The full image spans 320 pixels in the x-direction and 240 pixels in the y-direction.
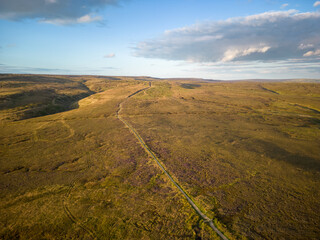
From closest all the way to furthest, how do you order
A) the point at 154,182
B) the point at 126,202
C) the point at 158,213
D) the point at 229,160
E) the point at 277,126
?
the point at 158,213 < the point at 126,202 < the point at 154,182 < the point at 229,160 < the point at 277,126

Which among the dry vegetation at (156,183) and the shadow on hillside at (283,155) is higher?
the shadow on hillside at (283,155)

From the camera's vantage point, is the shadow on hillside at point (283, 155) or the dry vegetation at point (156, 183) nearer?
the dry vegetation at point (156, 183)

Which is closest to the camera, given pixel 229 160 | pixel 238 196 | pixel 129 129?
pixel 238 196

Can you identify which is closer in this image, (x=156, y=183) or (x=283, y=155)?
(x=156, y=183)

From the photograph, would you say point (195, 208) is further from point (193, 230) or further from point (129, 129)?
point (129, 129)

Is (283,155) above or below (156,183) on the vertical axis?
above

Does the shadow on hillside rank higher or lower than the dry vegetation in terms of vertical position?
higher

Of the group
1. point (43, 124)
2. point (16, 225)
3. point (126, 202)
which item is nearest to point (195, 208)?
point (126, 202)

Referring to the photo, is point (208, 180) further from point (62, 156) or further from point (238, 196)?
point (62, 156)

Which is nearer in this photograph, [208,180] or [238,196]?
[238,196]

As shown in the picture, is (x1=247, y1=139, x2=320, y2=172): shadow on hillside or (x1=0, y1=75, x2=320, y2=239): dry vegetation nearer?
(x1=0, y1=75, x2=320, y2=239): dry vegetation
